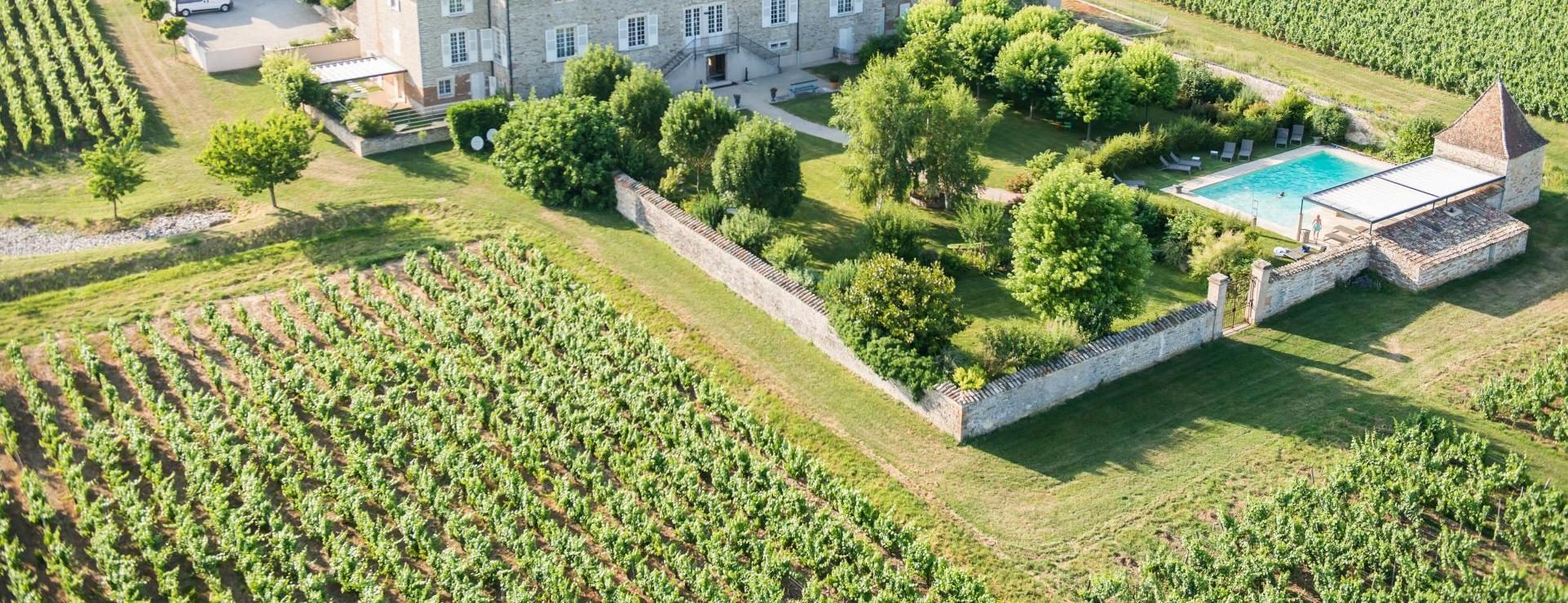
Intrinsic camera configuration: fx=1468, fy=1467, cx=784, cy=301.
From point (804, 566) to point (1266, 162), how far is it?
32.6 meters

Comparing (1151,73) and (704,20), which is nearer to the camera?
(1151,73)

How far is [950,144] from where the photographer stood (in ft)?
168

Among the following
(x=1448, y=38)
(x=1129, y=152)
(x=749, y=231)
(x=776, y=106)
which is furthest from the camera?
(x=1448, y=38)

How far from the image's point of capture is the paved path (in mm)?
61906

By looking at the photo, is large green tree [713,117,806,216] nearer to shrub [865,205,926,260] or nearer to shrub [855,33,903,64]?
shrub [865,205,926,260]

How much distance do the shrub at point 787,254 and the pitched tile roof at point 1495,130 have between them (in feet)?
81.4

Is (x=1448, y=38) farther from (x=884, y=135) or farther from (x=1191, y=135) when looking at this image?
(x=884, y=135)

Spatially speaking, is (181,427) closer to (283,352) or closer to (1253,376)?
(283,352)

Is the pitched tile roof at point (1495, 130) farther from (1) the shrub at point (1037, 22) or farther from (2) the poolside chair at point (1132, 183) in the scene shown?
(1) the shrub at point (1037, 22)

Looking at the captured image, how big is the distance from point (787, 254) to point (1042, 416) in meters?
10.1

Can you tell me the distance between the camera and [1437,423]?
127ft

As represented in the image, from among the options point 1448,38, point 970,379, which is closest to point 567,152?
point 970,379

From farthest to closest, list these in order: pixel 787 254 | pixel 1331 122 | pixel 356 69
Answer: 1. pixel 356 69
2. pixel 1331 122
3. pixel 787 254

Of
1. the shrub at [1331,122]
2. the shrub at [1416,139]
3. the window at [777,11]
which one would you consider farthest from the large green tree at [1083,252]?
the window at [777,11]
